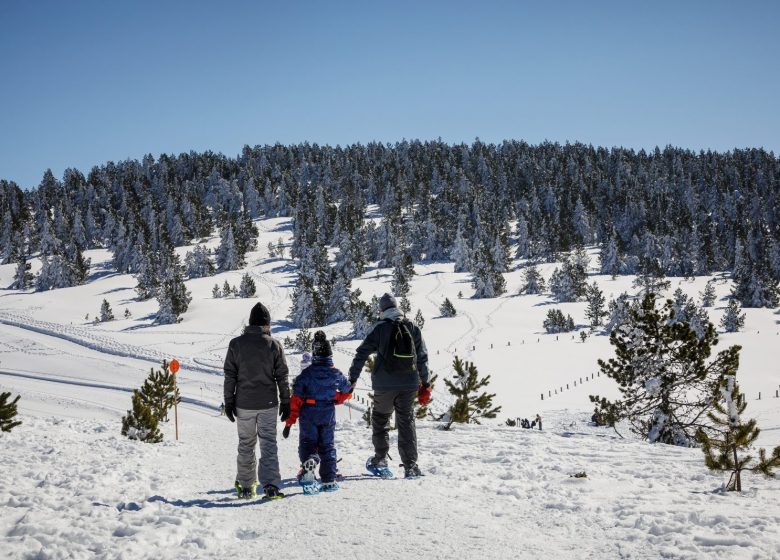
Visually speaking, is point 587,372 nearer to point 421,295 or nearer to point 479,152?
point 421,295

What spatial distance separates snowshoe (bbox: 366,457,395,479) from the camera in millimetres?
6457

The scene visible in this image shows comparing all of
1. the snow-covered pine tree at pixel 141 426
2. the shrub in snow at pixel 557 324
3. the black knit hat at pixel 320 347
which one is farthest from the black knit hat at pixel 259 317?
the shrub in snow at pixel 557 324

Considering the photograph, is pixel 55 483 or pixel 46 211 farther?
pixel 46 211

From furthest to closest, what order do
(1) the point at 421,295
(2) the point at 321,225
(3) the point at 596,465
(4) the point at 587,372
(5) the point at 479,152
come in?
(5) the point at 479,152 → (2) the point at 321,225 → (1) the point at 421,295 → (4) the point at 587,372 → (3) the point at 596,465

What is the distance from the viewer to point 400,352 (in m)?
6.21

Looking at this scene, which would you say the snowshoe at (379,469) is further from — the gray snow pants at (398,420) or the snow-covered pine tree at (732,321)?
the snow-covered pine tree at (732,321)

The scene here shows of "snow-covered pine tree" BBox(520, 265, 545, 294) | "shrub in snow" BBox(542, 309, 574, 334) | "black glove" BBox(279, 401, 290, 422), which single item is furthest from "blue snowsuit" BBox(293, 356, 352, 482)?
"snow-covered pine tree" BBox(520, 265, 545, 294)

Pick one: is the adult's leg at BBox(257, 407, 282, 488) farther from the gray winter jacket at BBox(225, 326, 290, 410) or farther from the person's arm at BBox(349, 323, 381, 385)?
the person's arm at BBox(349, 323, 381, 385)

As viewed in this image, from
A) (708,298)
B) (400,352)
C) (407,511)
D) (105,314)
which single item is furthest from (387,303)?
(708,298)

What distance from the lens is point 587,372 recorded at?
130 feet

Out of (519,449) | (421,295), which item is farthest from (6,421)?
(421,295)

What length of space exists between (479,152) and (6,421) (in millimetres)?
176172

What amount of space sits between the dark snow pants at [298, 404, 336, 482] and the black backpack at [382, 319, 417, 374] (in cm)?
91

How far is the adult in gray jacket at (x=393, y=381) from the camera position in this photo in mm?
6262
